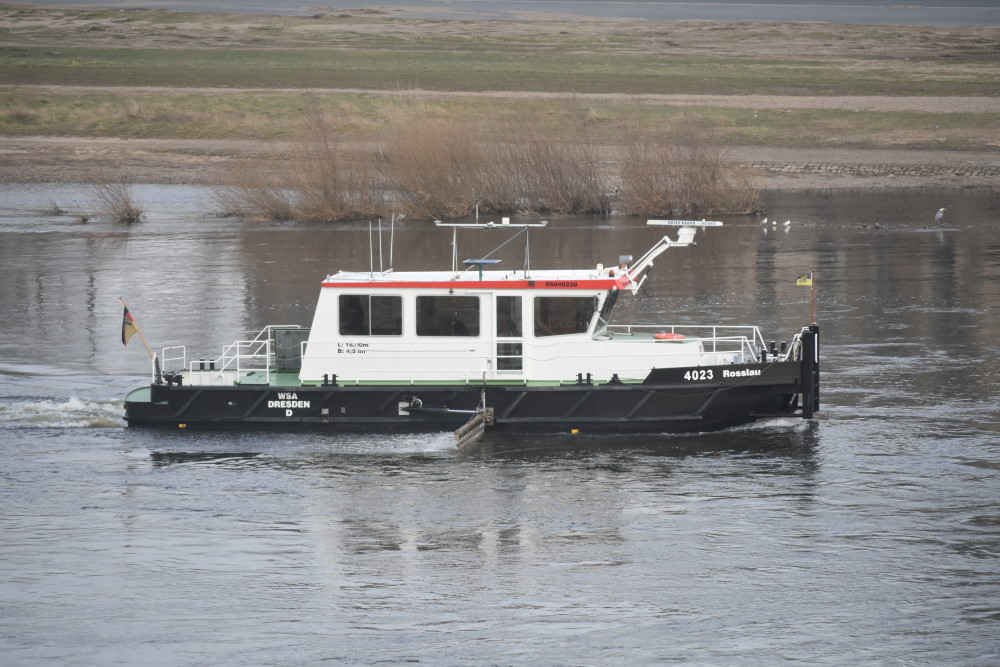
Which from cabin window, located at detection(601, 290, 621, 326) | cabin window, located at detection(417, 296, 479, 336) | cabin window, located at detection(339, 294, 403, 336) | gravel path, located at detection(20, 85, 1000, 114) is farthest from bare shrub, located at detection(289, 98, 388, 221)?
cabin window, located at detection(601, 290, 621, 326)

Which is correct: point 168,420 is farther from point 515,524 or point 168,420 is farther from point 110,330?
point 110,330

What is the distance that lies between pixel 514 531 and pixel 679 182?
1368 inches

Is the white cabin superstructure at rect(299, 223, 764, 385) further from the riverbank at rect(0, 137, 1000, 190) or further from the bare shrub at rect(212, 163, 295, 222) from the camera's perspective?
the riverbank at rect(0, 137, 1000, 190)

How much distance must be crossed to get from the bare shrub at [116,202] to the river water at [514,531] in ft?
71.3

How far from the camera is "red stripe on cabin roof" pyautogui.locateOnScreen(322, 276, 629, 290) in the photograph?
73.9ft

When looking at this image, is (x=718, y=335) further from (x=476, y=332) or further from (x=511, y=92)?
(x=511, y=92)

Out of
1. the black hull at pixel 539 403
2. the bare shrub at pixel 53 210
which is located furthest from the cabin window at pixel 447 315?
the bare shrub at pixel 53 210

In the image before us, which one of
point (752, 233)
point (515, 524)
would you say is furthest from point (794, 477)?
point (752, 233)

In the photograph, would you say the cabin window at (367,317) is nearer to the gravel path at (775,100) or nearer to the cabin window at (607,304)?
the cabin window at (607,304)

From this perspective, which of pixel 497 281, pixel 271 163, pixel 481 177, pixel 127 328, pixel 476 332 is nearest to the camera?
pixel 497 281

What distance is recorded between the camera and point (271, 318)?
109ft

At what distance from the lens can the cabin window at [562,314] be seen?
893 inches

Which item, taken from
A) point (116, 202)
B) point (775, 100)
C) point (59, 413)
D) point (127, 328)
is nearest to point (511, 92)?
point (775, 100)

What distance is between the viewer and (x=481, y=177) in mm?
52656
